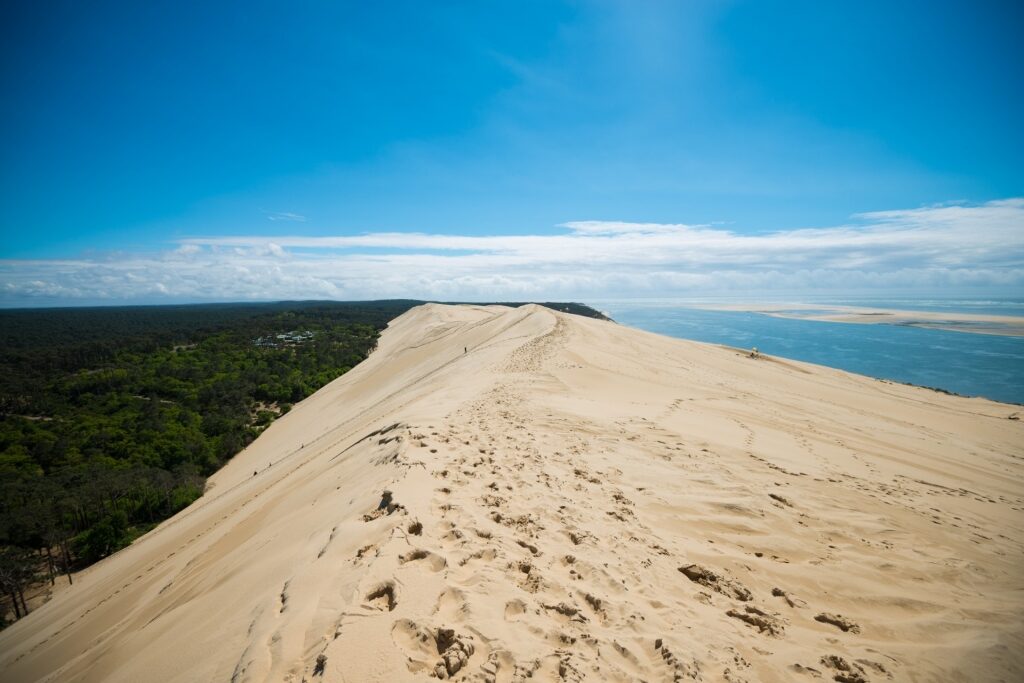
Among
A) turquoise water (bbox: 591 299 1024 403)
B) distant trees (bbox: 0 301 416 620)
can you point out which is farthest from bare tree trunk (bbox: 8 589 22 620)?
turquoise water (bbox: 591 299 1024 403)

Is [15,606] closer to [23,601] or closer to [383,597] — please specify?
[23,601]

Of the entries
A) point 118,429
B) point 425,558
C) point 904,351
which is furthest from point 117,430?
point 904,351

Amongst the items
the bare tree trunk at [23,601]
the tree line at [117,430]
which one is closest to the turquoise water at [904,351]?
the tree line at [117,430]

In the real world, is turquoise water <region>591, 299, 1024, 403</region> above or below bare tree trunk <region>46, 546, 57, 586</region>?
above

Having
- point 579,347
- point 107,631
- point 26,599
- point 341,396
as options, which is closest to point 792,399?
point 579,347

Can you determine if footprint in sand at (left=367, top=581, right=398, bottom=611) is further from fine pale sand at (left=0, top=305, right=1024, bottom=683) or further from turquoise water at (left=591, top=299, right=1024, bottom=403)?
turquoise water at (left=591, top=299, right=1024, bottom=403)

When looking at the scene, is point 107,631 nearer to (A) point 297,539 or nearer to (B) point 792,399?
(A) point 297,539

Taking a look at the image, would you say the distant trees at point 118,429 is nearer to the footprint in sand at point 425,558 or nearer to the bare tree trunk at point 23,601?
the bare tree trunk at point 23,601
